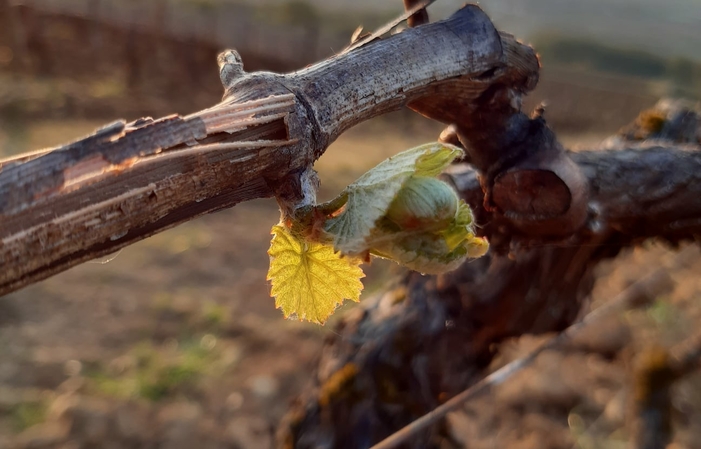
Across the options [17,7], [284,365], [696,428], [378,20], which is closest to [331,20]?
[378,20]

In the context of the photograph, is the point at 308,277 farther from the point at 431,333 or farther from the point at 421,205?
the point at 431,333

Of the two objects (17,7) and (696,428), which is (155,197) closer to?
(696,428)

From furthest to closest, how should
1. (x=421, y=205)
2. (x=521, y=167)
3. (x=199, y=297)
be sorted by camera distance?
(x=199, y=297) → (x=521, y=167) → (x=421, y=205)

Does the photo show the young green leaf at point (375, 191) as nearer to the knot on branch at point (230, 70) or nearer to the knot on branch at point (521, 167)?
the knot on branch at point (230, 70)

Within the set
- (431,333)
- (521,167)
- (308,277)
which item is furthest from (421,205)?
(431,333)

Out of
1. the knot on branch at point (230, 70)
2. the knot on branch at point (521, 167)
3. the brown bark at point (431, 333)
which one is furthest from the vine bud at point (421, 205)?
the brown bark at point (431, 333)

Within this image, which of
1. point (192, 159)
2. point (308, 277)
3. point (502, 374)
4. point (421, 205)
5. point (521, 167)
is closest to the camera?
point (192, 159)
